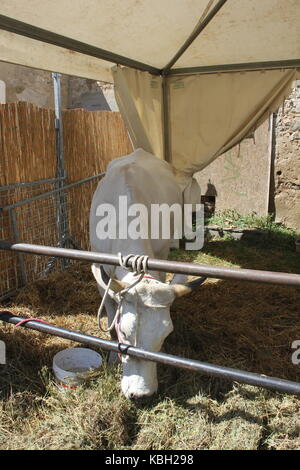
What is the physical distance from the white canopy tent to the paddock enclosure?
0.01 metres

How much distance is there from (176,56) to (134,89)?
0.63m

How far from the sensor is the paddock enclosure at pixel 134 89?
11.3ft

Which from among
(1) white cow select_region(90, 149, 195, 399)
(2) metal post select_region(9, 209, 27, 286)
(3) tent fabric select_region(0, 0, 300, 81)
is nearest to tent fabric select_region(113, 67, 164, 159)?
(3) tent fabric select_region(0, 0, 300, 81)

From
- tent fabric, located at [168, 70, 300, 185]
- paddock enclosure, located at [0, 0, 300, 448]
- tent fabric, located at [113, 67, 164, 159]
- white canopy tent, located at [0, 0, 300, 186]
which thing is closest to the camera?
white canopy tent, located at [0, 0, 300, 186]

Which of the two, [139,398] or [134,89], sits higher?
[134,89]

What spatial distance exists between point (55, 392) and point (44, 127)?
3.56m

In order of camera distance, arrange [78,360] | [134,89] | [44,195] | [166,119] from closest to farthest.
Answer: [78,360]
[134,89]
[44,195]
[166,119]

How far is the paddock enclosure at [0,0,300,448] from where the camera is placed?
136 inches

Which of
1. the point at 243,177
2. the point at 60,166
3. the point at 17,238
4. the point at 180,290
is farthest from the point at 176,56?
the point at 180,290

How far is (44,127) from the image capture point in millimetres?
5156

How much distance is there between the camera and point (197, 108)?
522cm

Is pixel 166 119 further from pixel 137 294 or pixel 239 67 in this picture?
pixel 137 294

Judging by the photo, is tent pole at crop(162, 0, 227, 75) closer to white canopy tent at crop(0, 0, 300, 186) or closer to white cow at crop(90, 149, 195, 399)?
white canopy tent at crop(0, 0, 300, 186)
